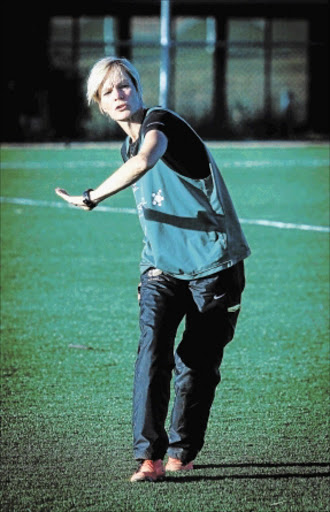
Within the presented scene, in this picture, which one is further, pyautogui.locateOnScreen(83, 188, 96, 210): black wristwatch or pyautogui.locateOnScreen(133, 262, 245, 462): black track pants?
pyautogui.locateOnScreen(133, 262, 245, 462): black track pants

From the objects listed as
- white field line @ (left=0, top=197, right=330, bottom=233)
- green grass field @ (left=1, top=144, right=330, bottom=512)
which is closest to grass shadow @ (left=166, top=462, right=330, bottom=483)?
green grass field @ (left=1, top=144, right=330, bottom=512)

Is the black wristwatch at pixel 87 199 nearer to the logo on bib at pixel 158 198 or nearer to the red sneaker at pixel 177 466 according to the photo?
the logo on bib at pixel 158 198

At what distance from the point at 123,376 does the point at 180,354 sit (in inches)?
70.0

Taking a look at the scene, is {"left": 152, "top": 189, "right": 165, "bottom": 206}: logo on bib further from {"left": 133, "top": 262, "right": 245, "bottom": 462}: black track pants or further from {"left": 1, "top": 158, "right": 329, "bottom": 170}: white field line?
{"left": 1, "top": 158, "right": 329, "bottom": 170}: white field line

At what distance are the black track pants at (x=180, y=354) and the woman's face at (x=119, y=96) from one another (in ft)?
2.30

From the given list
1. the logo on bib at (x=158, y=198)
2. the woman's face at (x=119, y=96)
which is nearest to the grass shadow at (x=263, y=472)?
the logo on bib at (x=158, y=198)

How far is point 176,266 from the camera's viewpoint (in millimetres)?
4754

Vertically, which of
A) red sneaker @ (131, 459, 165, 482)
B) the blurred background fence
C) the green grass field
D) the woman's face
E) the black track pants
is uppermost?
the woman's face

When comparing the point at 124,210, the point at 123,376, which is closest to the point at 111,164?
the point at 124,210

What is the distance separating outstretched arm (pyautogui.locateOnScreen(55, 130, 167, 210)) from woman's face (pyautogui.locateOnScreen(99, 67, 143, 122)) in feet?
0.70

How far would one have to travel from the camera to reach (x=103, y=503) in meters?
4.52

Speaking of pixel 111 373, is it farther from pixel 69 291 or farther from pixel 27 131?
pixel 27 131

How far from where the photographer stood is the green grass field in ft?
15.4

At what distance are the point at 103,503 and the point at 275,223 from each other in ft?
30.2
